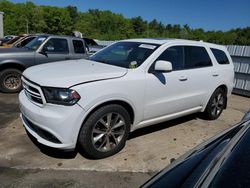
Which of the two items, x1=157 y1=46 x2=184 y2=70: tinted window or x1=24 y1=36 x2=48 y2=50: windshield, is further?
x1=24 y1=36 x2=48 y2=50: windshield

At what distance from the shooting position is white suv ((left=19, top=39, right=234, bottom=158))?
3738 mm

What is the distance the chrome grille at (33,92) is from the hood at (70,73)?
3.2 inches

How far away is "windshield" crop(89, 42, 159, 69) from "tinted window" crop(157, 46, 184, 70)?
0.22 metres

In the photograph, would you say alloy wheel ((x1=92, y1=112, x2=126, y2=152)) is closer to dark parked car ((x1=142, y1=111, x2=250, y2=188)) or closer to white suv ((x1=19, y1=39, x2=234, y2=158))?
white suv ((x1=19, y1=39, x2=234, y2=158))

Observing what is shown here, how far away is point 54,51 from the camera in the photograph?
8.72 meters

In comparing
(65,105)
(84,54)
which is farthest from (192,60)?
(84,54)

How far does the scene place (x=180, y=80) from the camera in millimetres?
5012

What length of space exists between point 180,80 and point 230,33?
97.7m

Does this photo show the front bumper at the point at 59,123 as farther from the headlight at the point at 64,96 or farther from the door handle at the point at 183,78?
the door handle at the point at 183,78

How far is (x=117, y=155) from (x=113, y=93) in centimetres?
99

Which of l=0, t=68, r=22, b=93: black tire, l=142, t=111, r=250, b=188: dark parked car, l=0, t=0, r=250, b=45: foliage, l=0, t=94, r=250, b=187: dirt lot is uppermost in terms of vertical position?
l=0, t=0, r=250, b=45: foliage

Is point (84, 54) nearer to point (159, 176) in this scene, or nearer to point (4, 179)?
point (4, 179)

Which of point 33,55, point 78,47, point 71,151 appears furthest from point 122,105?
point 78,47

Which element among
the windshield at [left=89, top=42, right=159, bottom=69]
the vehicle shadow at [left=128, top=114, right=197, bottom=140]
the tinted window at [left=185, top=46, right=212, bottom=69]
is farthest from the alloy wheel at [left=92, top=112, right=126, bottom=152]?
the tinted window at [left=185, top=46, right=212, bottom=69]
